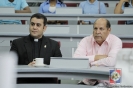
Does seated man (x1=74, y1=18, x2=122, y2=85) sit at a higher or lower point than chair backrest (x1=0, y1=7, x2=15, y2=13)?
lower

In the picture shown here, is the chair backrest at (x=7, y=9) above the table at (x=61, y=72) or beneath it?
above

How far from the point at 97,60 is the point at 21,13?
7.30ft

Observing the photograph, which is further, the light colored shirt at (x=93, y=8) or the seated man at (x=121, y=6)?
the light colored shirt at (x=93, y=8)

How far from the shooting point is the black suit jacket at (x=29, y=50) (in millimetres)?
3850

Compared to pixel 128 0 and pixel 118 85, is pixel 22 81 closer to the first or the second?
pixel 118 85

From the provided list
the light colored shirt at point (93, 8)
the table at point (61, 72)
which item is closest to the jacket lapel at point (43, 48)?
the table at point (61, 72)

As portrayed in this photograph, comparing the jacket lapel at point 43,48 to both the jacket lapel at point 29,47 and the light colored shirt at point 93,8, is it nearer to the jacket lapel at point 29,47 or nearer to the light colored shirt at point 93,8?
the jacket lapel at point 29,47

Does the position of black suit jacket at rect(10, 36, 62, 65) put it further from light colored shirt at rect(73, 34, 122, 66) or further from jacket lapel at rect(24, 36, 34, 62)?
light colored shirt at rect(73, 34, 122, 66)

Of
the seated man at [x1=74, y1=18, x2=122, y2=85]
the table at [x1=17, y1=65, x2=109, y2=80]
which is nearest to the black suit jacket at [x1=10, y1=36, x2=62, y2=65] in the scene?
the seated man at [x1=74, y1=18, x2=122, y2=85]

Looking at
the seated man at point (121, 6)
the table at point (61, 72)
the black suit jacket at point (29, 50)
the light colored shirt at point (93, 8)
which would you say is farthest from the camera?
the light colored shirt at point (93, 8)

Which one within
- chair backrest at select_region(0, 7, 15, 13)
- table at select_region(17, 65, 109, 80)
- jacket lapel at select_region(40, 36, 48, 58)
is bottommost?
table at select_region(17, 65, 109, 80)

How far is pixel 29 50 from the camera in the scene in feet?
12.8

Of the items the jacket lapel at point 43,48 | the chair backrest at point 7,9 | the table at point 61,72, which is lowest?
the table at point 61,72

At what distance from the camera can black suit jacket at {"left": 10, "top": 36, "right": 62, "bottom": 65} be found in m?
3.85
